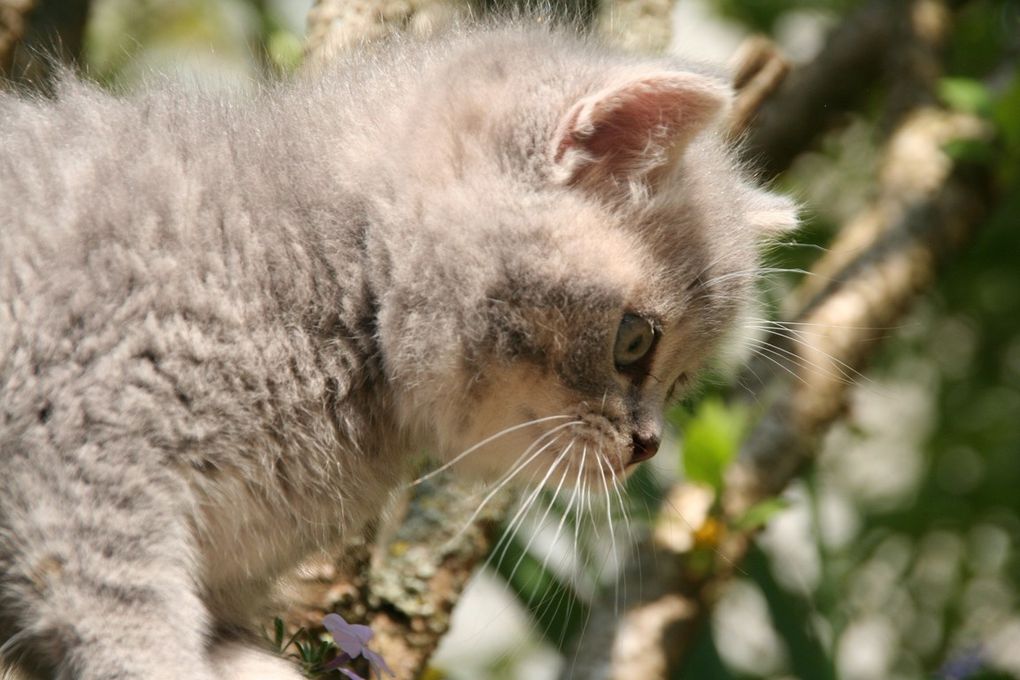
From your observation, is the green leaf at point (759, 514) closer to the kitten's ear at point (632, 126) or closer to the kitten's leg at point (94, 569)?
the kitten's ear at point (632, 126)

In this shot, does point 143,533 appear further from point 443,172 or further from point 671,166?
point 671,166

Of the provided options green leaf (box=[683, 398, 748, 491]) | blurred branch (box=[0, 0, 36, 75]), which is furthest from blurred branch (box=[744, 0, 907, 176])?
blurred branch (box=[0, 0, 36, 75])

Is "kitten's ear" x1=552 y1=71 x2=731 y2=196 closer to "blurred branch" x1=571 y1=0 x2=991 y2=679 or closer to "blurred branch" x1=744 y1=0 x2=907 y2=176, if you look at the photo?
"blurred branch" x1=571 y1=0 x2=991 y2=679

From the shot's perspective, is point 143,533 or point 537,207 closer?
point 143,533

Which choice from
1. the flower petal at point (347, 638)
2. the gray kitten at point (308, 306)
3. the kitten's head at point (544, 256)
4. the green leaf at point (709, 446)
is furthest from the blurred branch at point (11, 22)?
the green leaf at point (709, 446)

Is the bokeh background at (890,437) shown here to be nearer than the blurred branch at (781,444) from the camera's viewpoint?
No

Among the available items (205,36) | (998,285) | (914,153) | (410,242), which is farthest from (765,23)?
(410,242)

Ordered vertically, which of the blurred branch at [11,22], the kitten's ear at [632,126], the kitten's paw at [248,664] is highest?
the blurred branch at [11,22]

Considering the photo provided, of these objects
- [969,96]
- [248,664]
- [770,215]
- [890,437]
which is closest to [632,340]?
[770,215]
